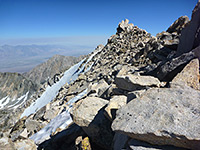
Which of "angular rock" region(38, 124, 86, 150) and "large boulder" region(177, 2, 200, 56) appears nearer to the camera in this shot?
"angular rock" region(38, 124, 86, 150)

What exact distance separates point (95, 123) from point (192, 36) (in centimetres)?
757

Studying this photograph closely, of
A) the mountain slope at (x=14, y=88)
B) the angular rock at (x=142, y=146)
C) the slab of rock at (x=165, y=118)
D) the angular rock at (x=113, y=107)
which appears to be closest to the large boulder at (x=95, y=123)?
the angular rock at (x=113, y=107)

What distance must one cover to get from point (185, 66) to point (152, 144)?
400 centimetres

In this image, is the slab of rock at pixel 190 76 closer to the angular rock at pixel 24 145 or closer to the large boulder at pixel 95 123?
the large boulder at pixel 95 123

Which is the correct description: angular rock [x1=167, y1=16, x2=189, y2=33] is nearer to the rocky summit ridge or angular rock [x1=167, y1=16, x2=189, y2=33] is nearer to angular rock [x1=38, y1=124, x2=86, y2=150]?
the rocky summit ridge

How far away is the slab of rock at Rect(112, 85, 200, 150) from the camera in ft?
9.57

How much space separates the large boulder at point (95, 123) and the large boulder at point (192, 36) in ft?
21.1

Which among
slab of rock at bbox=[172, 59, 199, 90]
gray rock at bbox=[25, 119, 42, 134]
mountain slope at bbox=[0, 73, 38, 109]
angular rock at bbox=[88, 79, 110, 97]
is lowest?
mountain slope at bbox=[0, 73, 38, 109]

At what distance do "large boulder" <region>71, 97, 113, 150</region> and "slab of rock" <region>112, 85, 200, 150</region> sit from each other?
1.49 meters

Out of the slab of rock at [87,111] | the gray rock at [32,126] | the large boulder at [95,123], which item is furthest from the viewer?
the gray rock at [32,126]

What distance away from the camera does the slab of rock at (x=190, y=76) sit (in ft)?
16.2

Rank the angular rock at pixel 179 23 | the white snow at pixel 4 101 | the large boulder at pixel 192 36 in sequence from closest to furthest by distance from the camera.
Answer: the large boulder at pixel 192 36 → the angular rock at pixel 179 23 → the white snow at pixel 4 101

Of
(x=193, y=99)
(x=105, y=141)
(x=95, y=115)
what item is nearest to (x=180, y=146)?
(x=193, y=99)

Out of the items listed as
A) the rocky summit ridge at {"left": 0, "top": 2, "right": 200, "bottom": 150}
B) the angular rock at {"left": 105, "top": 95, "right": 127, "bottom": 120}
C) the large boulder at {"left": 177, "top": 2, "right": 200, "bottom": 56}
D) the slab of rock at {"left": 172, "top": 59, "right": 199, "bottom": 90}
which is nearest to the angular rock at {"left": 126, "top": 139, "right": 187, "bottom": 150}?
the rocky summit ridge at {"left": 0, "top": 2, "right": 200, "bottom": 150}
